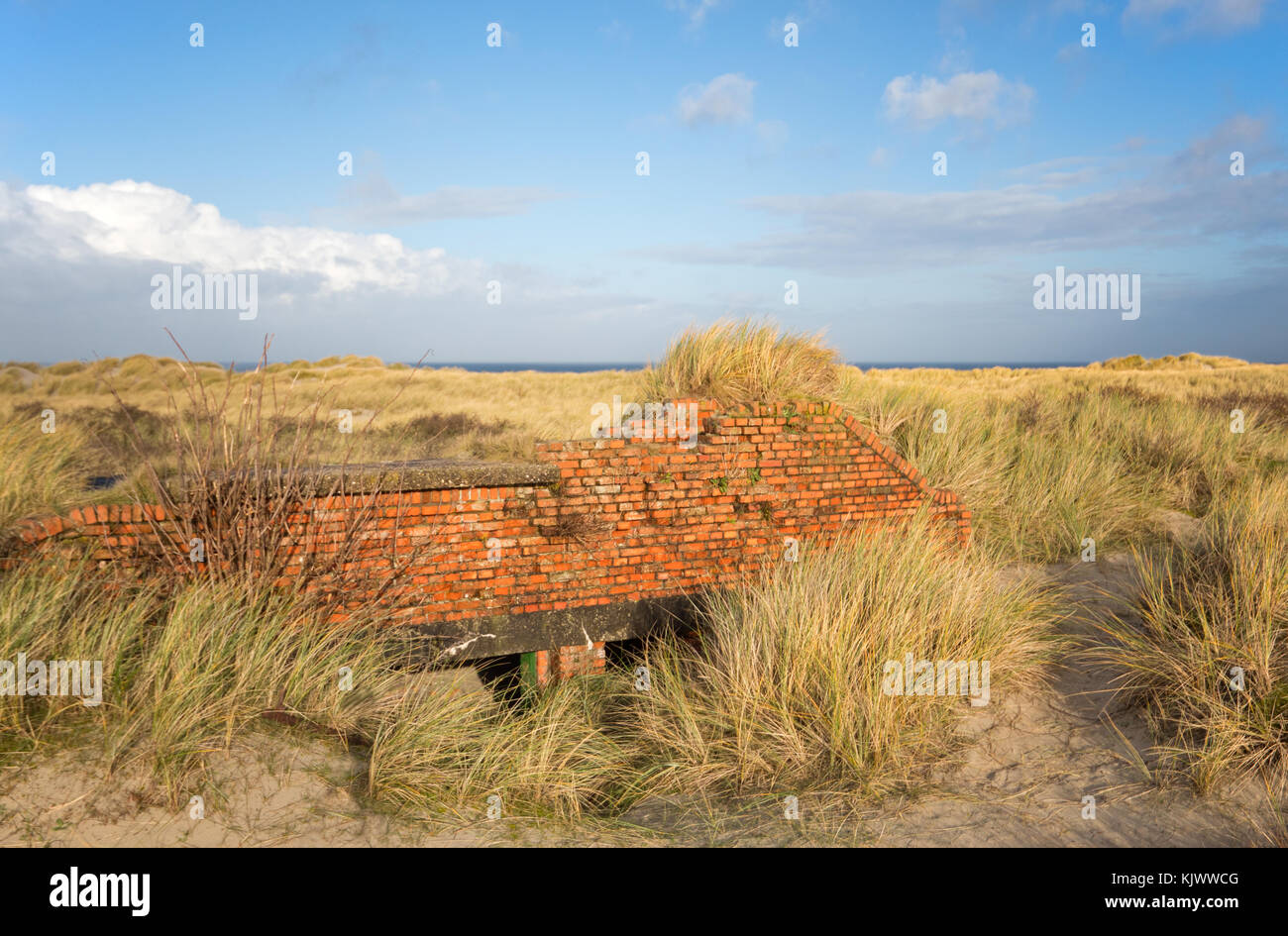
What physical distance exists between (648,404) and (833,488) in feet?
6.76

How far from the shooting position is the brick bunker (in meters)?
6.01

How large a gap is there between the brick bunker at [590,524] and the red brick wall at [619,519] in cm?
1

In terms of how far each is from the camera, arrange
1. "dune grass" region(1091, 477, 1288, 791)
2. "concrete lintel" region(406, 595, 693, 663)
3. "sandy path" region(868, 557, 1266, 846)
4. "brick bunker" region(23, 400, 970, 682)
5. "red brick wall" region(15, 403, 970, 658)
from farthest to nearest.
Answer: "concrete lintel" region(406, 595, 693, 663), "red brick wall" region(15, 403, 970, 658), "brick bunker" region(23, 400, 970, 682), "dune grass" region(1091, 477, 1288, 791), "sandy path" region(868, 557, 1266, 846)

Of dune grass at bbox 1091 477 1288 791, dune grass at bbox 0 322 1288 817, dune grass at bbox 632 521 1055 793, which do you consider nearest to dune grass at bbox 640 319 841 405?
dune grass at bbox 0 322 1288 817

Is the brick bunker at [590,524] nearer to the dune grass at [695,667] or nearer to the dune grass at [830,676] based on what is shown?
the dune grass at [695,667]

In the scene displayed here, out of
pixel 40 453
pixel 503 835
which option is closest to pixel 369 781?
pixel 503 835

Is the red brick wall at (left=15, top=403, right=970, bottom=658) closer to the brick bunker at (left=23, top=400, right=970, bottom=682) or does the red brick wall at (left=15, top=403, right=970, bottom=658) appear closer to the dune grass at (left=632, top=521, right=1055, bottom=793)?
the brick bunker at (left=23, top=400, right=970, bottom=682)

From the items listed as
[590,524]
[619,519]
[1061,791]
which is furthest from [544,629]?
[1061,791]

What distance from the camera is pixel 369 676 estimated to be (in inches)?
201

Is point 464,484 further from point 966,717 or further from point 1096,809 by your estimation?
point 1096,809

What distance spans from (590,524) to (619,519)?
0.30 metres

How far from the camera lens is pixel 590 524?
673cm

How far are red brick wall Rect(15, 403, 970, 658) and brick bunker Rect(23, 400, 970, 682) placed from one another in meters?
0.01

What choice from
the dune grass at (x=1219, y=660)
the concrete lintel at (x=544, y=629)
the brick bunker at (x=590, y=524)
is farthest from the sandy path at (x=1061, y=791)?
the concrete lintel at (x=544, y=629)
